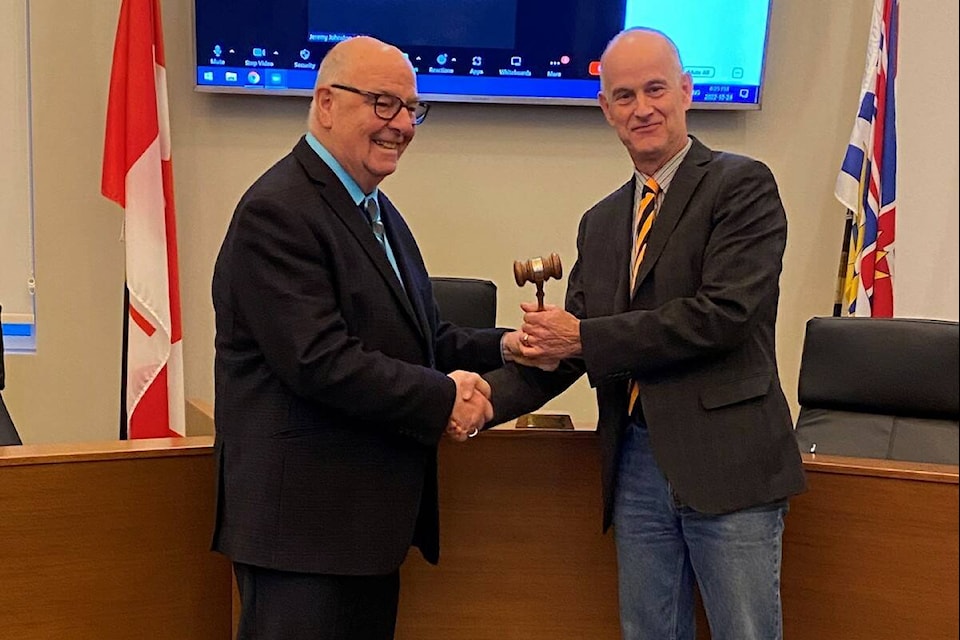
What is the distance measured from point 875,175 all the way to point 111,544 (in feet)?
9.35

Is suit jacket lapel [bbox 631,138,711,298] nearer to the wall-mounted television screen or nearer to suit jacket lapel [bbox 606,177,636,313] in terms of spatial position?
suit jacket lapel [bbox 606,177,636,313]

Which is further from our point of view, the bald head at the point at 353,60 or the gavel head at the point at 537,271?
the gavel head at the point at 537,271

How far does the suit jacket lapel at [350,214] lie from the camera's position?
1713 millimetres

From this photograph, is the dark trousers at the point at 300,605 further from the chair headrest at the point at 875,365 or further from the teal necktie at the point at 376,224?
the chair headrest at the point at 875,365

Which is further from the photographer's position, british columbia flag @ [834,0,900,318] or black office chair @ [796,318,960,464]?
british columbia flag @ [834,0,900,318]

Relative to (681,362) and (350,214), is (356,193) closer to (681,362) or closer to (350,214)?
(350,214)

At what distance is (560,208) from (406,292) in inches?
78.2

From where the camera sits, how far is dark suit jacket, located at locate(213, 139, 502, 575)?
163 centimetres

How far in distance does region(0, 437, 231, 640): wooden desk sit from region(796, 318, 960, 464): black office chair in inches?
62.2

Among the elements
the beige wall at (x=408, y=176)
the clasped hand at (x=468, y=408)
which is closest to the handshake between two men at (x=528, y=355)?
the clasped hand at (x=468, y=408)

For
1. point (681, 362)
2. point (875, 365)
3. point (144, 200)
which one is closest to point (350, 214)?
point (681, 362)

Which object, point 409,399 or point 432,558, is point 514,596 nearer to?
point 432,558

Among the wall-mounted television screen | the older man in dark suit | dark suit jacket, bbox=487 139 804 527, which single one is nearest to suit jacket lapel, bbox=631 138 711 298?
dark suit jacket, bbox=487 139 804 527

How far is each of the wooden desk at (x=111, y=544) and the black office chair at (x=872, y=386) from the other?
158cm
